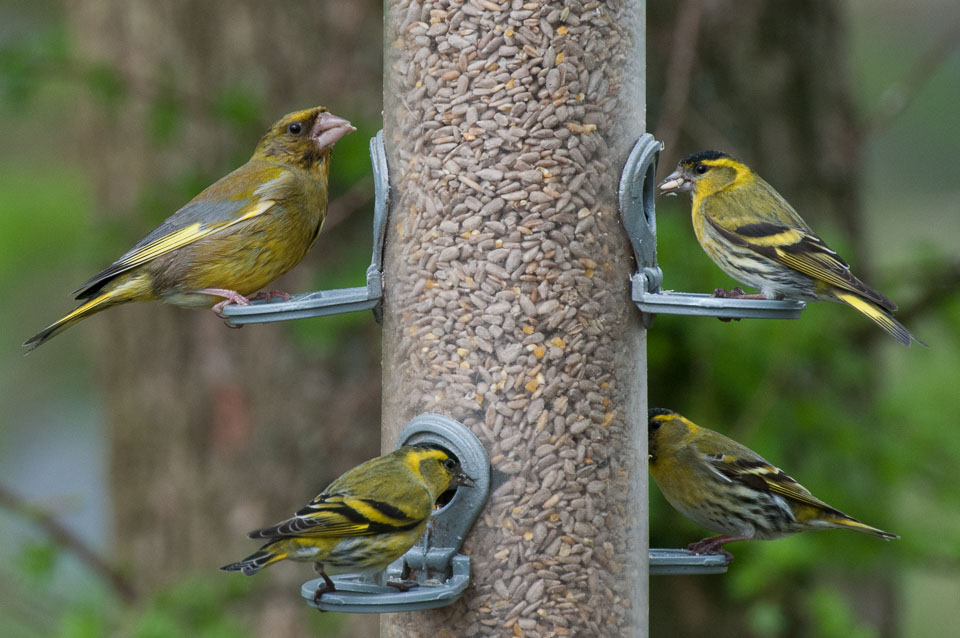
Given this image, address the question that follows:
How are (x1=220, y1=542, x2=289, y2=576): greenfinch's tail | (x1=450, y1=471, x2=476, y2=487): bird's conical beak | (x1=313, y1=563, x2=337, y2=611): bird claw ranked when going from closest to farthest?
1. (x1=220, y1=542, x2=289, y2=576): greenfinch's tail
2. (x1=313, y1=563, x2=337, y2=611): bird claw
3. (x1=450, y1=471, x2=476, y2=487): bird's conical beak

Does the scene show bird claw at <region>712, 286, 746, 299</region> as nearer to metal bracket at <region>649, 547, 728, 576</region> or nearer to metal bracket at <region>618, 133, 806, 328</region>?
metal bracket at <region>618, 133, 806, 328</region>

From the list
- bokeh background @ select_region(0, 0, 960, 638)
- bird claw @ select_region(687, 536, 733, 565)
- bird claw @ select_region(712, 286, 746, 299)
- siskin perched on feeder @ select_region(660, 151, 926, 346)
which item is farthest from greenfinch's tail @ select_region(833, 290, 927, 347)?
bokeh background @ select_region(0, 0, 960, 638)

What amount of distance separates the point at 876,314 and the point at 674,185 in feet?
3.53

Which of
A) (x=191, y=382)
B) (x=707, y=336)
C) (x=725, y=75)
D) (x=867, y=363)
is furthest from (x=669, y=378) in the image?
(x=191, y=382)

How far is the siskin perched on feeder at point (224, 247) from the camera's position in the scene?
5.09m

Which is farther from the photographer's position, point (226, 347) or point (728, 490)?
point (226, 347)

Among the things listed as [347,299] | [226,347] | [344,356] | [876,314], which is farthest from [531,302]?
[226,347]

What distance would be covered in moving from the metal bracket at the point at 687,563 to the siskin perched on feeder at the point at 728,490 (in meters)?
0.30

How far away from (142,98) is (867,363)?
4695 mm

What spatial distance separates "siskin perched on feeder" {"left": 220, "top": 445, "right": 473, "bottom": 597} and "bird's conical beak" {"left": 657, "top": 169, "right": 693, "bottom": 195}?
1740mm

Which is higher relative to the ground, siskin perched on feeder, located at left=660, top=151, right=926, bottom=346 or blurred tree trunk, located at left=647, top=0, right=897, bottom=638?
blurred tree trunk, located at left=647, top=0, right=897, bottom=638

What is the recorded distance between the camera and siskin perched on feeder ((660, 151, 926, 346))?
15.9ft

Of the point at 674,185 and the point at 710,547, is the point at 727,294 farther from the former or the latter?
the point at 710,547

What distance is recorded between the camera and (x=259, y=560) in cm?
389
